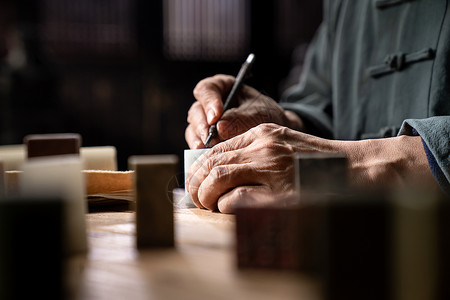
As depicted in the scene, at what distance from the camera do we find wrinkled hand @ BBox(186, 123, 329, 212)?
2.30ft

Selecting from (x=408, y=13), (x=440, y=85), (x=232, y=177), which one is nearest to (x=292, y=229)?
(x=232, y=177)

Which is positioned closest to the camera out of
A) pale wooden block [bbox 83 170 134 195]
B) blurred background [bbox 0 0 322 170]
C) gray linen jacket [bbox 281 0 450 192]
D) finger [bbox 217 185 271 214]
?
finger [bbox 217 185 271 214]

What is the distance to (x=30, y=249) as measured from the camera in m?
0.32

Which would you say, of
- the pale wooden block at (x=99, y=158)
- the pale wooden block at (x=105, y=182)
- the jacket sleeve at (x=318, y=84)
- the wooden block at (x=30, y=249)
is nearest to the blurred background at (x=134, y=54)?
the jacket sleeve at (x=318, y=84)

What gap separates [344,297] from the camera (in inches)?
11.3

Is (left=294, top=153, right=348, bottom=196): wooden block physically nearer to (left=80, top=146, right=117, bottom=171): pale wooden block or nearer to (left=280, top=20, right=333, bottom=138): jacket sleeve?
(left=80, top=146, right=117, bottom=171): pale wooden block

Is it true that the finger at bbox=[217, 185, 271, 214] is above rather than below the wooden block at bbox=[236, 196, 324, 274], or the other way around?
below

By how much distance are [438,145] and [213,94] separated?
48 centimetres

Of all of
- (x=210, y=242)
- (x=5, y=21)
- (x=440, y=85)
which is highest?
(x=5, y=21)

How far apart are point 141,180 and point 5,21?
4682mm

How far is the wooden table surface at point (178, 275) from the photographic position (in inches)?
13.1

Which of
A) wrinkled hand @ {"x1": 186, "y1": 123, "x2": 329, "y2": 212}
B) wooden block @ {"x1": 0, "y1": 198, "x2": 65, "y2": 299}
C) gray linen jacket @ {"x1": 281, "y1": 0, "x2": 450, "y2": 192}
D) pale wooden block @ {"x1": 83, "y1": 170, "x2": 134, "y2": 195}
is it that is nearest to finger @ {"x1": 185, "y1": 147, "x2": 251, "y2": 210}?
wrinkled hand @ {"x1": 186, "y1": 123, "x2": 329, "y2": 212}

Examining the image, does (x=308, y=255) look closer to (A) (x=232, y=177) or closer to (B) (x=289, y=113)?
(A) (x=232, y=177)

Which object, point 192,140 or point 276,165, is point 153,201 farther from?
point 192,140
